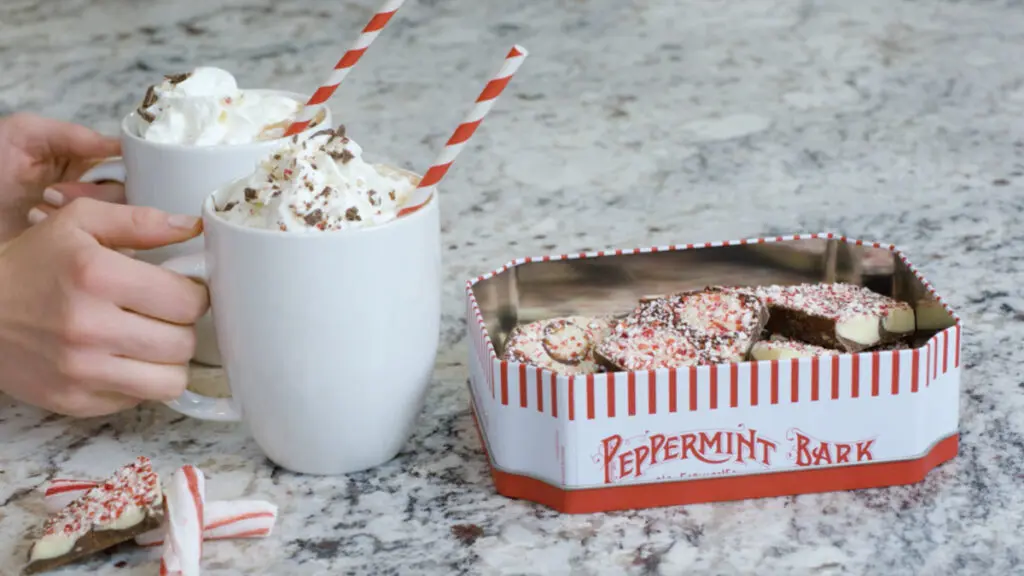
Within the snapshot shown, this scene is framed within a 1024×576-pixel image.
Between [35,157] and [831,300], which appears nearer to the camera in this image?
[831,300]

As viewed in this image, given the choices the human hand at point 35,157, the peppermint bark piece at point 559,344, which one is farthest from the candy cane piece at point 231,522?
the human hand at point 35,157

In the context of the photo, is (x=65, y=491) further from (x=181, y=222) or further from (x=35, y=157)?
(x=35, y=157)

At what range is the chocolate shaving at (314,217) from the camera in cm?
92

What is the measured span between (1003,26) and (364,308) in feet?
5.24

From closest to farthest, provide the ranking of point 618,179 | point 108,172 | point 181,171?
point 181,171 < point 108,172 < point 618,179

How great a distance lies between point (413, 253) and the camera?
954 millimetres

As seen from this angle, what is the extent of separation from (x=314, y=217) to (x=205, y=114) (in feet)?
0.92

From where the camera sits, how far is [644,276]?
1.14m

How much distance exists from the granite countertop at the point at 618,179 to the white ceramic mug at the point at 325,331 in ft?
0.14

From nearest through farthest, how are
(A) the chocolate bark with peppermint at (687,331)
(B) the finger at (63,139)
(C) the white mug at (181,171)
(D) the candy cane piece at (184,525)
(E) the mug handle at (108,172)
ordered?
1. (D) the candy cane piece at (184,525)
2. (A) the chocolate bark with peppermint at (687,331)
3. (C) the white mug at (181,171)
4. (E) the mug handle at (108,172)
5. (B) the finger at (63,139)

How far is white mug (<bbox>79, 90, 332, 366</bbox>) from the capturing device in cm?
112

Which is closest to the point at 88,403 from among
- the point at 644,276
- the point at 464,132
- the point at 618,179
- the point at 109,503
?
the point at 109,503

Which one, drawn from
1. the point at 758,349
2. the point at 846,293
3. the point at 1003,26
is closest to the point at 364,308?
the point at 758,349

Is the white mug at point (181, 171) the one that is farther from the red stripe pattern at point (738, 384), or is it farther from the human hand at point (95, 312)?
the red stripe pattern at point (738, 384)
